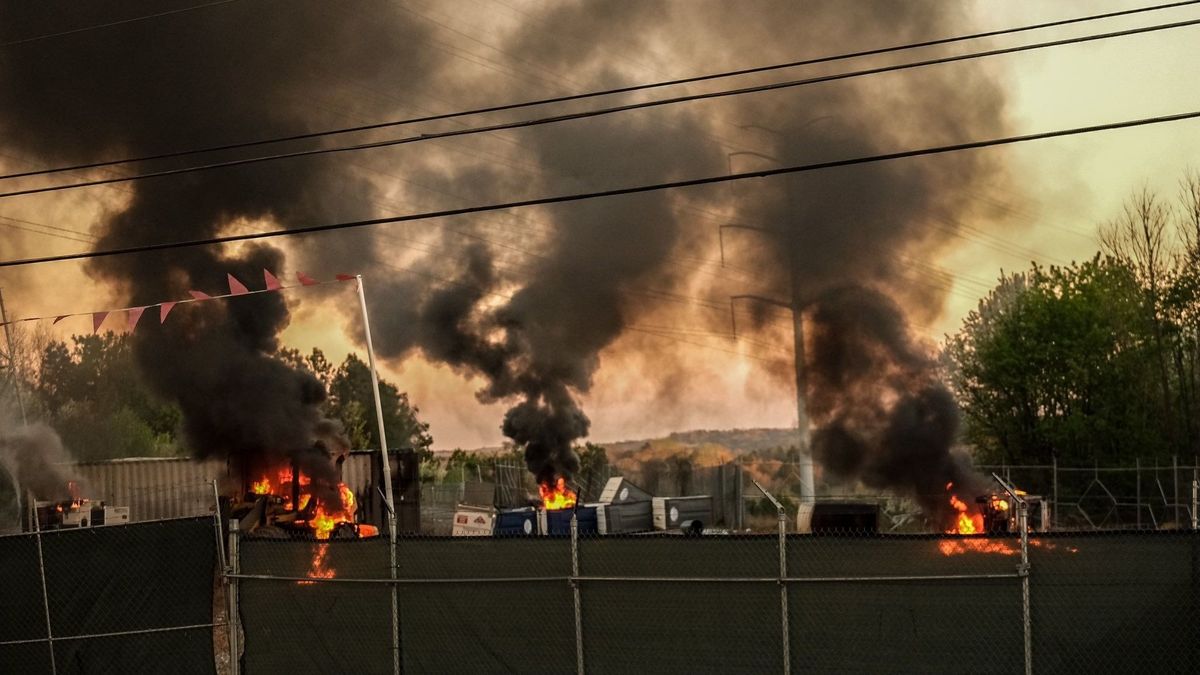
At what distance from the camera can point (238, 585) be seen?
10.7m

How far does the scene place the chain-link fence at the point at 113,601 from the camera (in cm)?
1077

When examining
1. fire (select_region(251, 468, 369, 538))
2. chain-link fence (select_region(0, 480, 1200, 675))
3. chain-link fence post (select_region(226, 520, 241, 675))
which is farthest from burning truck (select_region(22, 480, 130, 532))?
chain-link fence post (select_region(226, 520, 241, 675))

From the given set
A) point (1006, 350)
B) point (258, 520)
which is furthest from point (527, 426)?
point (1006, 350)

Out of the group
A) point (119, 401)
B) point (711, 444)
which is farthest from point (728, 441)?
point (119, 401)

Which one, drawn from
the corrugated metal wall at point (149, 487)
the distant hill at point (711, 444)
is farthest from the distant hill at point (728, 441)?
the corrugated metal wall at point (149, 487)

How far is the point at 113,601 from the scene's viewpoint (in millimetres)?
10930

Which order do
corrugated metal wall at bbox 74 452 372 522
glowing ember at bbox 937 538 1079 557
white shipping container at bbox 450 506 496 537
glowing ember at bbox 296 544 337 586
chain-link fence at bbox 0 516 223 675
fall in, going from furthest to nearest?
corrugated metal wall at bbox 74 452 372 522 < white shipping container at bbox 450 506 496 537 < chain-link fence at bbox 0 516 223 675 < glowing ember at bbox 296 544 337 586 < glowing ember at bbox 937 538 1079 557

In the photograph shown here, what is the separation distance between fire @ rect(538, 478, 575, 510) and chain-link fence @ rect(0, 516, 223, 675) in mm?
23189

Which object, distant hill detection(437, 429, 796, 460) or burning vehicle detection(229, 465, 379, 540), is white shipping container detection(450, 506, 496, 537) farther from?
distant hill detection(437, 429, 796, 460)

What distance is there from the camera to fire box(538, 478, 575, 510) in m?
34.6

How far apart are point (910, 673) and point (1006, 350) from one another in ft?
107

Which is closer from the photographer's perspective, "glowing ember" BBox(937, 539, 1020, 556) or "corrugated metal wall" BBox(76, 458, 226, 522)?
"glowing ember" BBox(937, 539, 1020, 556)

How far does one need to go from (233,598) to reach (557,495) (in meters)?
24.8

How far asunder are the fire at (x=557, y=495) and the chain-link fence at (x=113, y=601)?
23.2m
